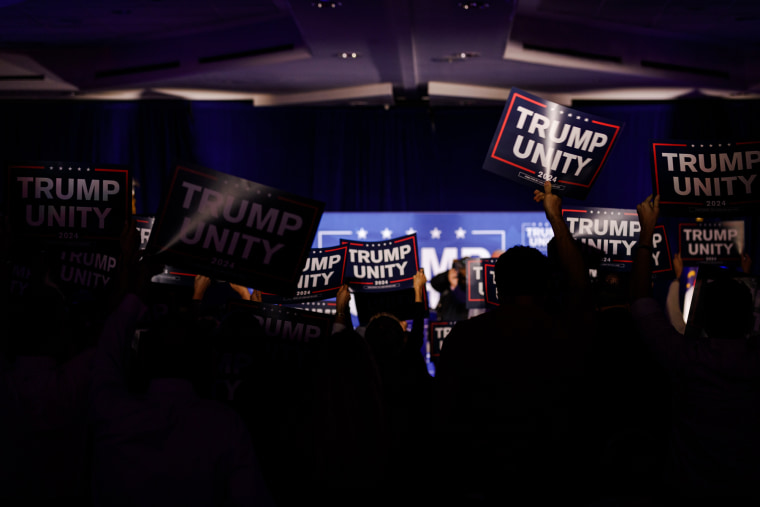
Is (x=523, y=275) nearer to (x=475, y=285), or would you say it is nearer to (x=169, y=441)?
(x=169, y=441)

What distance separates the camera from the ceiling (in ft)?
22.9

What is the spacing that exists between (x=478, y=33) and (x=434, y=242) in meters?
3.02

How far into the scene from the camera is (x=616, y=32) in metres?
8.15

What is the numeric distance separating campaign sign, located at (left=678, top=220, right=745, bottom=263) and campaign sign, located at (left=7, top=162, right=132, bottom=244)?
4.74 m

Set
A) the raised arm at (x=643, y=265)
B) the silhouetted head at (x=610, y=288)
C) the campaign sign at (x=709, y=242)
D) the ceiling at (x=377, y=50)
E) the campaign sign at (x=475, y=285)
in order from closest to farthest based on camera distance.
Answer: the raised arm at (x=643, y=265), the silhouetted head at (x=610, y=288), the campaign sign at (x=709, y=242), the campaign sign at (x=475, y=285), the ceiling at (x=377, y=50)

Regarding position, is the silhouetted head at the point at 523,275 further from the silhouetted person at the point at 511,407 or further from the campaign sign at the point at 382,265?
the campaign sign at the point at 382,265

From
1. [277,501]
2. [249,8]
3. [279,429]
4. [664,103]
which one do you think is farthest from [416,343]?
[664,103]

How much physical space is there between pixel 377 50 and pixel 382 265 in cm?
319

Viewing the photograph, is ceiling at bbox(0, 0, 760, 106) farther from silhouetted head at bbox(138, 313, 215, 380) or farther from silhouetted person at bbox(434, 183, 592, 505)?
silhouetted head at bbox(138, 313, 215, 380)

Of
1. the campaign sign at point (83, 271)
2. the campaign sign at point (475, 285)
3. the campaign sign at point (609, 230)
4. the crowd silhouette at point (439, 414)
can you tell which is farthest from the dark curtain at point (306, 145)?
the crowd silhouette at point (439, 414)

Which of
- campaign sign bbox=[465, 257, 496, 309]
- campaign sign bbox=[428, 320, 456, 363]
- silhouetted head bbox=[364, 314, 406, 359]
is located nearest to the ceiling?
campaign sign bbox=[465, 257, 496, 309]

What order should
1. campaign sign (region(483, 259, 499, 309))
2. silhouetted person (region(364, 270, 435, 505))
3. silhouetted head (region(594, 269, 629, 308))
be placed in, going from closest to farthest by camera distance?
silhouetted person (region(364, 270, 435, 505)), silhouetted head (region(594, 269, 629, 308)), campaign sign (region(483, 259, 499, 309))

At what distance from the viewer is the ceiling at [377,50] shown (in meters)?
6.98

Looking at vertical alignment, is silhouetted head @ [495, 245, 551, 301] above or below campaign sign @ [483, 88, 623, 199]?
below
